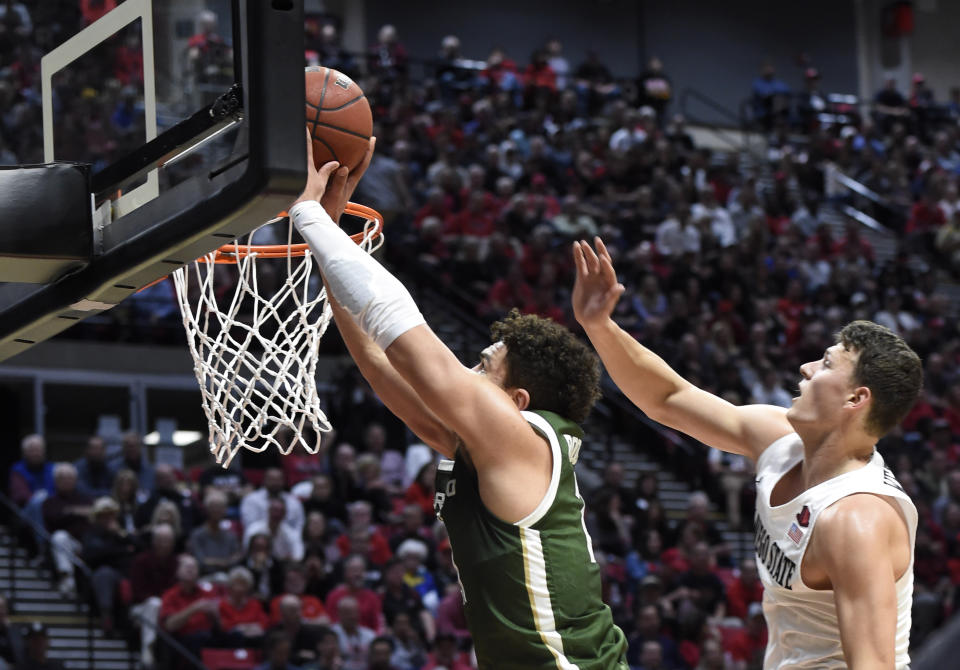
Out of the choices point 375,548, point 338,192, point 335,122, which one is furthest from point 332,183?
point 375,548

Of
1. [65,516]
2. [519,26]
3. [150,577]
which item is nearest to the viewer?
[150,577]

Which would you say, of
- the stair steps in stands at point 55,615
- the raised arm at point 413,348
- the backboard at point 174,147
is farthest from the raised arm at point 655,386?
the stair steps in stands at point 55,615

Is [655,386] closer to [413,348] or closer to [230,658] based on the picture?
[413,348]

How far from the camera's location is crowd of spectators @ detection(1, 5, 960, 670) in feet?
26.5

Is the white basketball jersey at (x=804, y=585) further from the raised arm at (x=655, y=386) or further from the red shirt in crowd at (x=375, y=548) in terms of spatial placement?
the red shirt in crowd at (x=375, y=548)

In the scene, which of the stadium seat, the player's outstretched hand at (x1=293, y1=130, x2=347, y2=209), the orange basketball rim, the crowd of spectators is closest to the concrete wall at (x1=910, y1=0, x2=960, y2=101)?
the crowd of spectators

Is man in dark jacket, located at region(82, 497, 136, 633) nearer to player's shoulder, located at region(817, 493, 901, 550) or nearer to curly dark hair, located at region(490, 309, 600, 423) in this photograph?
curly dark hair, located at region(490, 309, 600, 423)

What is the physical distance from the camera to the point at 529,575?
2.81 m

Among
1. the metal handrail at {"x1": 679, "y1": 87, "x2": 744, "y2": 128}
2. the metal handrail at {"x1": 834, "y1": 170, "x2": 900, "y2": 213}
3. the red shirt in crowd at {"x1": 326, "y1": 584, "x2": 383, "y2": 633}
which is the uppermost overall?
the metal handrail at {"x1": 679, "y1": 87, "x2": 744, "y2": 128}

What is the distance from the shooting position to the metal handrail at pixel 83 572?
7359 millimetres

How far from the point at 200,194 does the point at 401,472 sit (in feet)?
24.2

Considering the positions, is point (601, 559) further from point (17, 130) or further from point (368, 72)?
point (368, 72)

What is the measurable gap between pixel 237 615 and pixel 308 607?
45cm

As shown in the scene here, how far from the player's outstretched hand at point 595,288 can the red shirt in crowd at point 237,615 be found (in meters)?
4.82
